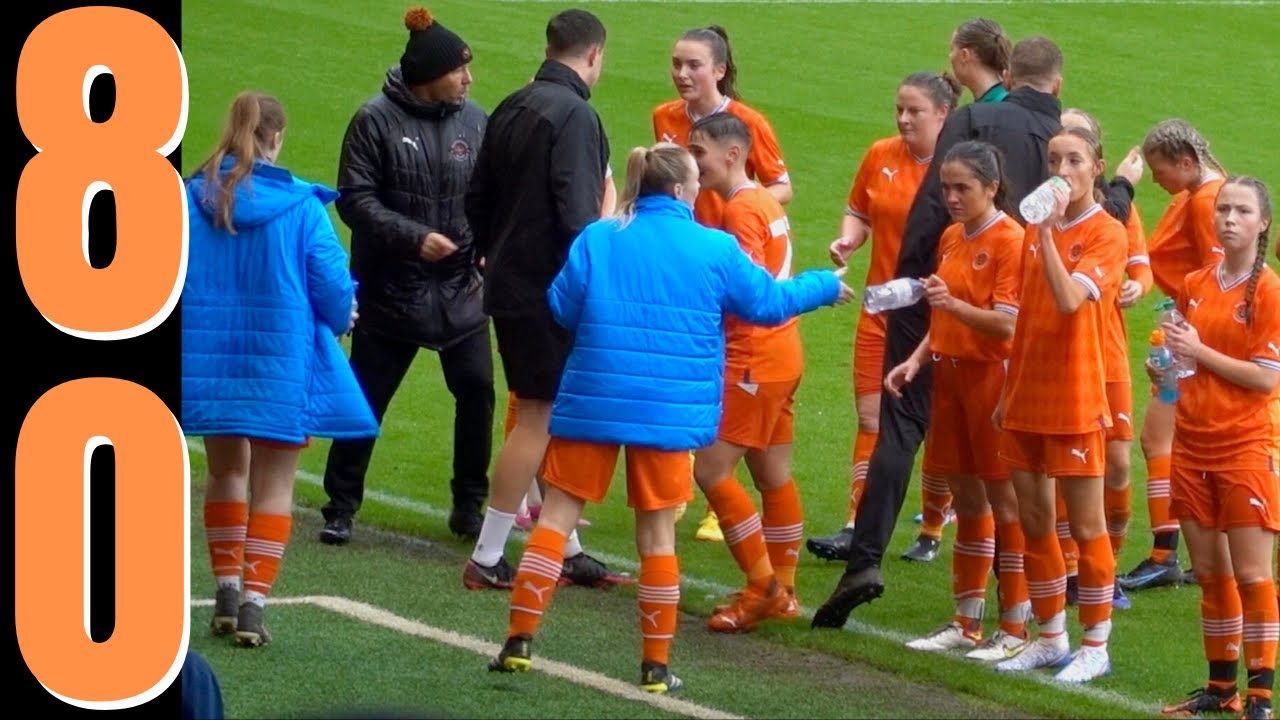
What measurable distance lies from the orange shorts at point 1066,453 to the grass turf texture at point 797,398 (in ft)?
2.40

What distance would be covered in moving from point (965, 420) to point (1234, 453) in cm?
104

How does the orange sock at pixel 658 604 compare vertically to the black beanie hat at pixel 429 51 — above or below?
below

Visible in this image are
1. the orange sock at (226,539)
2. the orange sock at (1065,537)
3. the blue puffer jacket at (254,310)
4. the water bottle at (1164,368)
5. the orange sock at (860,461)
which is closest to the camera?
the blue puffer jacket at (254,310)

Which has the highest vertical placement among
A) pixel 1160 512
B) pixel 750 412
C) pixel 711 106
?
pixel 711 106

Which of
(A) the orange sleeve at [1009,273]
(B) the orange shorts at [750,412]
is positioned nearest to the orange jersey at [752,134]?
(B) the orange shorts at [750,412]

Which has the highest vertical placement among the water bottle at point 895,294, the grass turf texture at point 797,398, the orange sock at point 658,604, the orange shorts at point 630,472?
the water bottle at point 895,294

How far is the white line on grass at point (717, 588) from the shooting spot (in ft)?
24.2

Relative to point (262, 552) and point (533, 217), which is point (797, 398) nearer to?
point (533, 217)

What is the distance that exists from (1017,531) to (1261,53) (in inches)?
758

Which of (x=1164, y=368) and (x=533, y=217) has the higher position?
(x=533, y=217)

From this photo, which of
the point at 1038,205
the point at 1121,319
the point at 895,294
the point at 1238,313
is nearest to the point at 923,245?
the point at 895,294

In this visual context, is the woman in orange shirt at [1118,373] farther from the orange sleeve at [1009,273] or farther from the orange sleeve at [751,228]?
the orange sleeve at [751,228]

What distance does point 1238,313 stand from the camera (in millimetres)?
7203

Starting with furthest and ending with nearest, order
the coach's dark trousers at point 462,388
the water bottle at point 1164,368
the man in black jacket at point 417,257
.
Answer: the coach's dark trousers at point 462,388
the man in black jacket at point 417,257
the water bottle at point 1164,368
